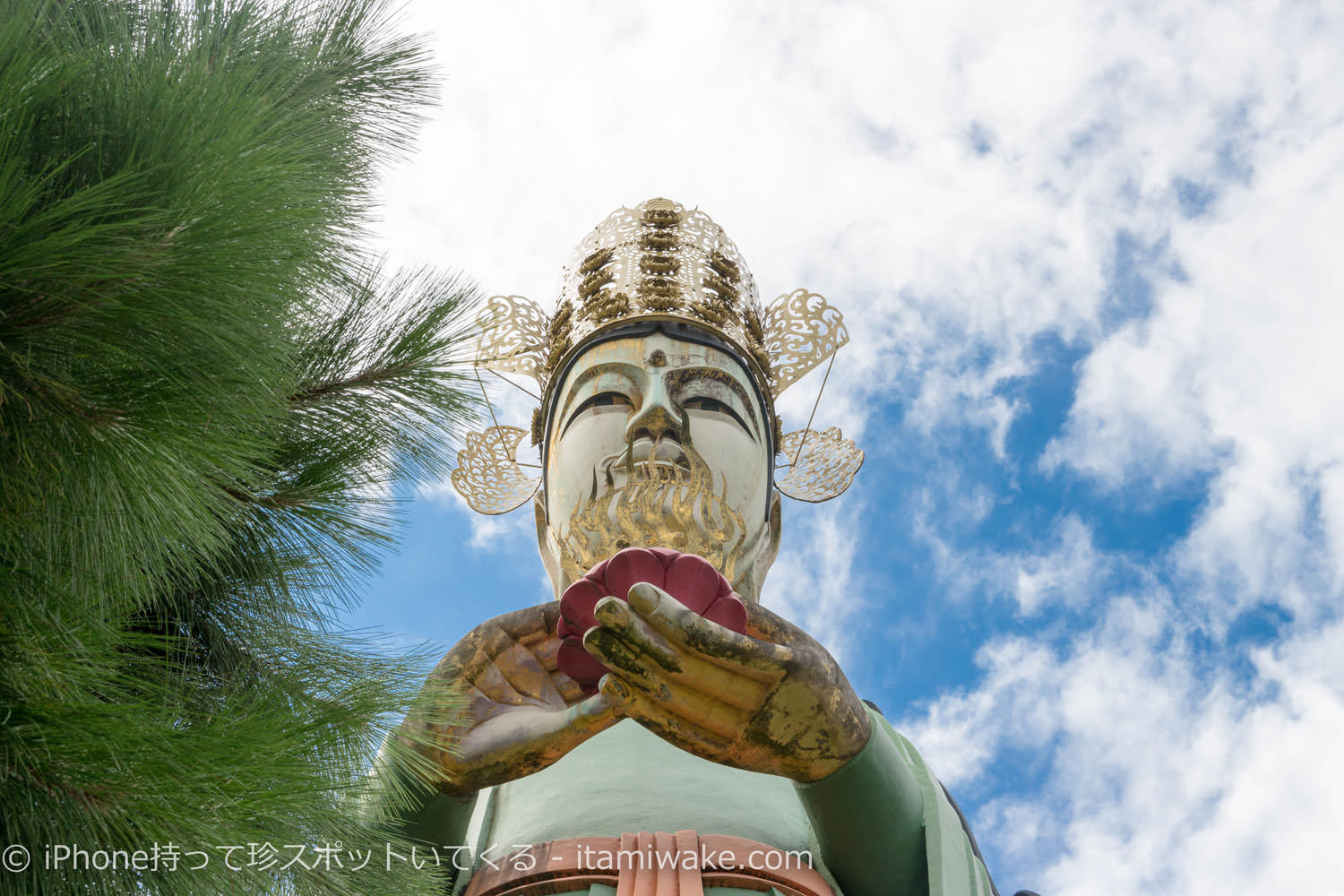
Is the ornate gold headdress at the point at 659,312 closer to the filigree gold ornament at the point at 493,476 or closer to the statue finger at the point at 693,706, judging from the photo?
the filigree gold ornament at the point at 493,476

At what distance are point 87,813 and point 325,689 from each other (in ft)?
1.99

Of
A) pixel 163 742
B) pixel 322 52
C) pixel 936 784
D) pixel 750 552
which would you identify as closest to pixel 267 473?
pixel 163 742

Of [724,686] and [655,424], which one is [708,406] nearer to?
[655,424]

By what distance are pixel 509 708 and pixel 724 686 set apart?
776 millimetres

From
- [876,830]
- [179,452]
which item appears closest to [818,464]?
[876,830]

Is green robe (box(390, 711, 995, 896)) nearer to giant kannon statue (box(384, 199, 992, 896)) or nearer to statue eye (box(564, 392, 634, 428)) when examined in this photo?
giant kannon statue (box(384, 199, 992, 896))

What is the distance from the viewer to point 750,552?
443 centimetres

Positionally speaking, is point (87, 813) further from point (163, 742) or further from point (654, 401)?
point (654, 401)

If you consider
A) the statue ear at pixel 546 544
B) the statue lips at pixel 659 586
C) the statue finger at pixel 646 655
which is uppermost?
the statue ear at pixel 546 544

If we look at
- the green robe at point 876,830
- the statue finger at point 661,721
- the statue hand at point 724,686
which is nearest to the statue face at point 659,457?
the green robe at point 876,830

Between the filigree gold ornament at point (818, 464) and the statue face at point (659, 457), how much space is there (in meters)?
0.58

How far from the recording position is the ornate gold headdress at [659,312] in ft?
16.1

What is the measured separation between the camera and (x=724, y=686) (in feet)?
8.17

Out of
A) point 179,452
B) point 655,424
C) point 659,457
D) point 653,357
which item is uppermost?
point 653,357
